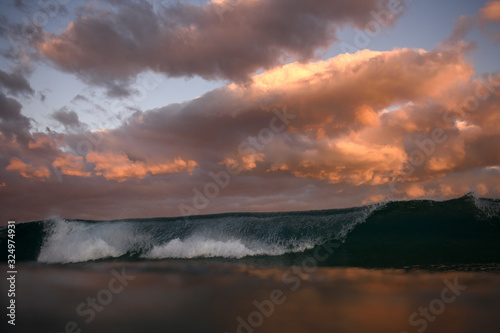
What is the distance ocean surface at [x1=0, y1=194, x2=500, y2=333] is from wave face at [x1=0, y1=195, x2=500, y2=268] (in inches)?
1.9

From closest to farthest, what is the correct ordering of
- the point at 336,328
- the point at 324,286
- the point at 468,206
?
the point at 336,328 < the point at 324,286 < the point at 468,206

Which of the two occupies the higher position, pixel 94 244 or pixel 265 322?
pixel 94 244

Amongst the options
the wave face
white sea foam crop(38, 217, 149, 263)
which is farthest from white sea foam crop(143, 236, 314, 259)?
white sea foam crop(38, 217, 149, 263)

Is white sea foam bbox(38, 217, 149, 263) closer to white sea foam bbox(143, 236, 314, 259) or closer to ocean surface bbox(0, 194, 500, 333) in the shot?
ocean surface bbox(0, 194, 500, 333)

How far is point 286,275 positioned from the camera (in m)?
5.98

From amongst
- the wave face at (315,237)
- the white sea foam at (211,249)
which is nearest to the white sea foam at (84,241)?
the wave face at (315,237)

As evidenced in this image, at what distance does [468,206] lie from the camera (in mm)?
10984

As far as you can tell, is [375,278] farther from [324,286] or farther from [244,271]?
[244,271]

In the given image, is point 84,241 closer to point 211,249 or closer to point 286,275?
point 211,249

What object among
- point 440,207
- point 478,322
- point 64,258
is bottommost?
point 478,322

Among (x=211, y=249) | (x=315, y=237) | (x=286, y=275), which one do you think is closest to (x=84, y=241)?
(x=211, y=249)

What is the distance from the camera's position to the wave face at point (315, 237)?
8.05 metres

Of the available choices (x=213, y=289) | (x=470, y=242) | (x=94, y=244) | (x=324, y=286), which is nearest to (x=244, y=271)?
(x=213, y=289)

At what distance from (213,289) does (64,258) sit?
31.2 ft
